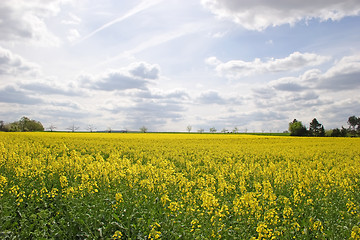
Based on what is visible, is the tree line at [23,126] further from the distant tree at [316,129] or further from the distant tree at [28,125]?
the distant tree at [316,129]

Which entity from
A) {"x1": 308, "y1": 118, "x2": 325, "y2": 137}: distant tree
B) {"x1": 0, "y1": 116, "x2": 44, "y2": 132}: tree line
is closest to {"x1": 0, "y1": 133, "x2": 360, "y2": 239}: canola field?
{"x1": 308, "y1": 118, "x2": 325, "y2": 137}: distant tree

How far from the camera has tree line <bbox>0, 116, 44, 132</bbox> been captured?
289ft

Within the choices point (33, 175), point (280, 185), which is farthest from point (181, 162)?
point (33, 175)

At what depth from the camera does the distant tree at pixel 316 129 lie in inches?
3159

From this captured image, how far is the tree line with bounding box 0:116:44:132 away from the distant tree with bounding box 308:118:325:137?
292ft

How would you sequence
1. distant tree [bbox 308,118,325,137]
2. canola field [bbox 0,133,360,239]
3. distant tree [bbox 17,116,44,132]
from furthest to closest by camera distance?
distant tree [bbox 17,116,44,132] < distant tree [bbox 308,118,325,137] < canola field [bbox 0,133,360,239]

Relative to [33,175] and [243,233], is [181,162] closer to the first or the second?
[33,175]

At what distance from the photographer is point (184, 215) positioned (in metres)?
6.85

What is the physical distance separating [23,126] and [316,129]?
95.9 m

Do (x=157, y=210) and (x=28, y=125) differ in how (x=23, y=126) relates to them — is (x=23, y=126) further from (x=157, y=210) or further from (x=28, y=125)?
(x=157, y=210)

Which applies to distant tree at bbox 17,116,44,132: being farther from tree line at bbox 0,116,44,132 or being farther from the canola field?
the canola field

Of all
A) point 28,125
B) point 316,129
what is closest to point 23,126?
point 28,125

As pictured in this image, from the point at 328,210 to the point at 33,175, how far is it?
33.3 ft

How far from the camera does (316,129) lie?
86188mm
